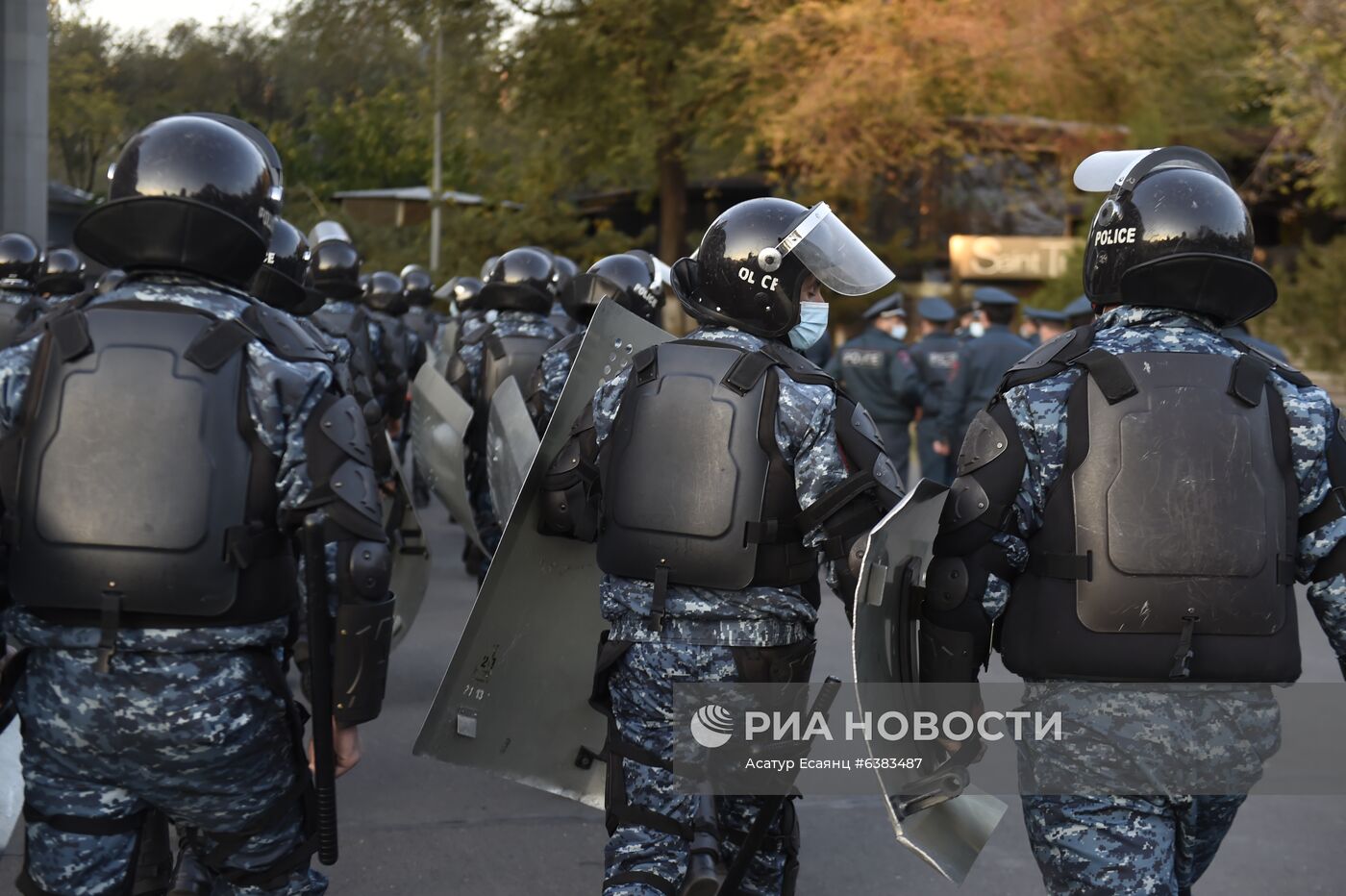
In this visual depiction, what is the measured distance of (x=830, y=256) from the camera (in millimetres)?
3875

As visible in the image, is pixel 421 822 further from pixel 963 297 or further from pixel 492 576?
pixel 963 297

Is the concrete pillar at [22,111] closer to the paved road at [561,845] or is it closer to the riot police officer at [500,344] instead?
the riot police officer at [500,344]

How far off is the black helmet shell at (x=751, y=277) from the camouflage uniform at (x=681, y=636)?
0.08 meters

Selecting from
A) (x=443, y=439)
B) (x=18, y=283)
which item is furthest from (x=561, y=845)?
(x=18, y=283)

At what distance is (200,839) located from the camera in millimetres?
3115

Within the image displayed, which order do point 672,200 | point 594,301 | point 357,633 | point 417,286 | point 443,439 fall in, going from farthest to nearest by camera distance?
point 672,200
point 417,286
point 594,301
point 443,439
point 357,633

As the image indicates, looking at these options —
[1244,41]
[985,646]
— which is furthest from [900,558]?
[1244,41]

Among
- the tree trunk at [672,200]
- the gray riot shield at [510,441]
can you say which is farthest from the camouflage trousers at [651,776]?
the tree trunk at [672,200]

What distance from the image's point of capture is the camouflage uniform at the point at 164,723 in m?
2.92

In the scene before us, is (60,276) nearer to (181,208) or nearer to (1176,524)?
(181,208)

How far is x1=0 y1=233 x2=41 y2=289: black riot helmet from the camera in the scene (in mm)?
9289

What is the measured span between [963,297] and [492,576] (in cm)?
2367

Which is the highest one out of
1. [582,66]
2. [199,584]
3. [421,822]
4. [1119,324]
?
[582,66]

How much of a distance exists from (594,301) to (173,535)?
3639 millimetres
